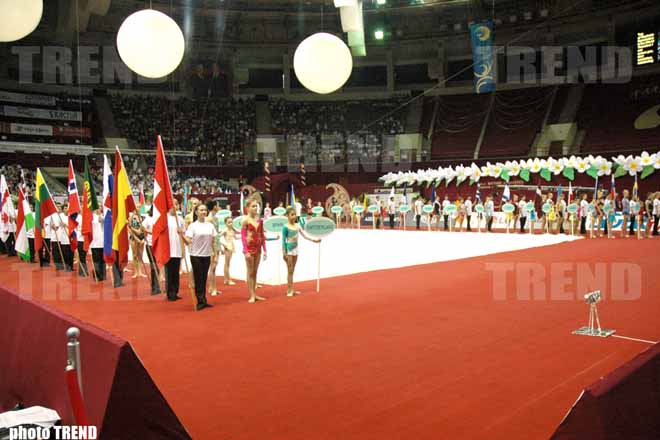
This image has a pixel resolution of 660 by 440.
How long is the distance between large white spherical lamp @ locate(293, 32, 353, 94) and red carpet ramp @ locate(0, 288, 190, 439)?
616 centimetres

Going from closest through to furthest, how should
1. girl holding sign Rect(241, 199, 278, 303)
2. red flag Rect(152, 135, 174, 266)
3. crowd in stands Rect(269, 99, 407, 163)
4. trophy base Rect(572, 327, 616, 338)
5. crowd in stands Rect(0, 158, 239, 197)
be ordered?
trophy base Rect(572, 327, 616, 338), red flag Rect(152, 135, 174, 266), girl holding sign Rect(241, 199, 278, 303), crowd in stands Rect(0, 158, 239, 197), crowd in stands Rect(269, 99, 407, 163)

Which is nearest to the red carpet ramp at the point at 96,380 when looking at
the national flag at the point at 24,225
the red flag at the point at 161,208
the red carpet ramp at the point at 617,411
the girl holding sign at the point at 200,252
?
the red carpet ramp at the point at 617,411

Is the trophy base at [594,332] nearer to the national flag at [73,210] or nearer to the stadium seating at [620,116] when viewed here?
the national flag at [73,210]

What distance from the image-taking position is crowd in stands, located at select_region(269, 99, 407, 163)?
3522 cm

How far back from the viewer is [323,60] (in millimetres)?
8680

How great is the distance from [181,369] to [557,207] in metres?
18.6

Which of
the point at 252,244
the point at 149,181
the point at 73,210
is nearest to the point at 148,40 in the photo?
the point at 252,244

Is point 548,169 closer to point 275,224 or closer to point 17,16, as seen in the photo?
point 275,224

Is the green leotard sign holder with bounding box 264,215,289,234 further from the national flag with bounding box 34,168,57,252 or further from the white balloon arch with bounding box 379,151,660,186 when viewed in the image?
the white balloon arch with bounding box 379,151,660,186

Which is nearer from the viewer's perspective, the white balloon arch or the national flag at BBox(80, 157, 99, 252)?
the national flag at BBox(80, 157, 99, 252)

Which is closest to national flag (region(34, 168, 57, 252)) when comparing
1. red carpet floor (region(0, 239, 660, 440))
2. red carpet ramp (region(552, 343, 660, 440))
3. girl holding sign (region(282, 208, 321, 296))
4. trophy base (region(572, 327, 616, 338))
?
red carpet floor (region(0, 239, 660, 440))

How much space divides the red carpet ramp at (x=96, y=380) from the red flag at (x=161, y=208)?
386 centimetres

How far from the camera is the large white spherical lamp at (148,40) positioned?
7316mm

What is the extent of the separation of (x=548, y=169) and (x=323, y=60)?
1760 cm
